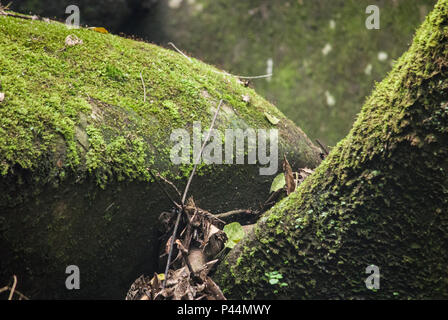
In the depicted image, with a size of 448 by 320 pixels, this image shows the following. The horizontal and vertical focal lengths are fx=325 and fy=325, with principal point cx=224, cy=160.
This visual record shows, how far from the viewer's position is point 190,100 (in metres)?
2.46

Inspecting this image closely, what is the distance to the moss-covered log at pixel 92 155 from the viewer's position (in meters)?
1.64

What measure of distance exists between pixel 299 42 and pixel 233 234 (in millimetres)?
3395

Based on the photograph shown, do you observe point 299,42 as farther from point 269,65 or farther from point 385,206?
point 385,206

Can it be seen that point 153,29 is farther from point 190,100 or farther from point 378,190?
point 378,190

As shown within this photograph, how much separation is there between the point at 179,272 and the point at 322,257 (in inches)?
32.1

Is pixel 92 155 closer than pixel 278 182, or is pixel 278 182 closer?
pixel 92 155

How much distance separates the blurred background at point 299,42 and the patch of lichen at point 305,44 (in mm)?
13

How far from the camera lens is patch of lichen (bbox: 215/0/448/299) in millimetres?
1345

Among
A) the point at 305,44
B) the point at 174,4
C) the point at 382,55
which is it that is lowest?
the point at 382,55

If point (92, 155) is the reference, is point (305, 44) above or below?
above

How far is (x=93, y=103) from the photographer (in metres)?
2.01

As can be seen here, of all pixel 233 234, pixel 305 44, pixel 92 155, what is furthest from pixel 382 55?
pixel 92 155

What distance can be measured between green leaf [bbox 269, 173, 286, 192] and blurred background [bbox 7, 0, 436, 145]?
2.22 m
